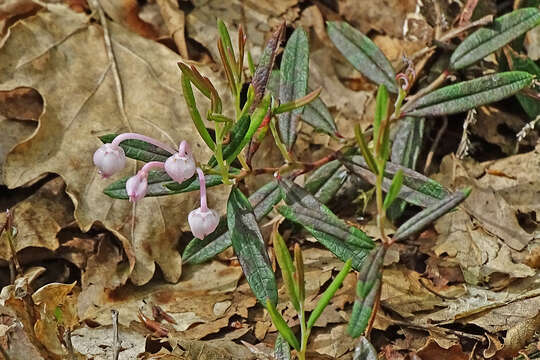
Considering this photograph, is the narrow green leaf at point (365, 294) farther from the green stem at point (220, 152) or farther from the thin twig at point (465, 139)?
the thin twig at point (465, 139)

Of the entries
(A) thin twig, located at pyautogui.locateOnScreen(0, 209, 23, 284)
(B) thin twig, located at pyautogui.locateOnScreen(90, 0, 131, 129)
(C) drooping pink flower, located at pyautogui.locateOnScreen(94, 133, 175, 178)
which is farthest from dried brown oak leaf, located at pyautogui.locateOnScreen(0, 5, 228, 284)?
(C) drooping pink flower, located at pyautogui.locateOnScreen(94, 133, 175, 178)

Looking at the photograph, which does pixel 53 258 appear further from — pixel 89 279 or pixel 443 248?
pixel 443 248

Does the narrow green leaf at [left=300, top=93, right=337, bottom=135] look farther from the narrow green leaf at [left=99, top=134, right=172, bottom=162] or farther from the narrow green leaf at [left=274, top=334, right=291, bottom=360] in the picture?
the narrow green leaf at [left=274, top=334, right=291, bottom=360]

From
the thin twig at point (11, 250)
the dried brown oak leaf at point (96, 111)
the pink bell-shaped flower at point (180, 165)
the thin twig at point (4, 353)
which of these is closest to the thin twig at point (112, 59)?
the dried brown oak leaf at point (96, 111)

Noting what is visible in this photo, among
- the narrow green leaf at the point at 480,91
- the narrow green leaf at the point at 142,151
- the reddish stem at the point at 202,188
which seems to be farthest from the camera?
the narrow green leaf at the point at 480,91

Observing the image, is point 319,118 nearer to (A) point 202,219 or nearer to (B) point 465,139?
(B) point 465,139

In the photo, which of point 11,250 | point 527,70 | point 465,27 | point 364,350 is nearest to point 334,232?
point 364,350

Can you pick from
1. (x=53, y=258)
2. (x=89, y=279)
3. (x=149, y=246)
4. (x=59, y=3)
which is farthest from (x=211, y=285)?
(x=59, y=3)
